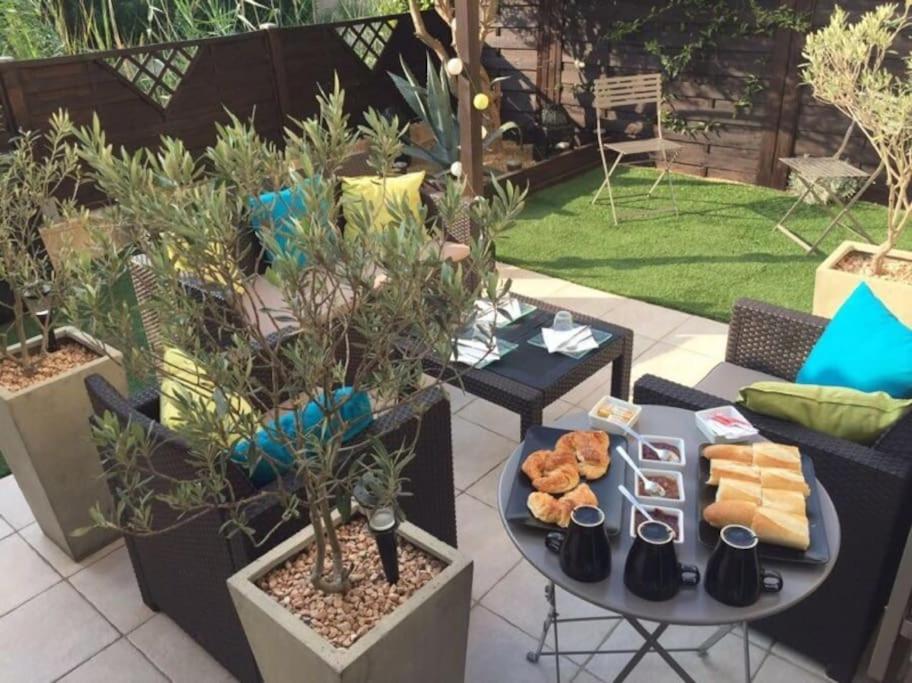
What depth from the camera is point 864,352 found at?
242 centimetres

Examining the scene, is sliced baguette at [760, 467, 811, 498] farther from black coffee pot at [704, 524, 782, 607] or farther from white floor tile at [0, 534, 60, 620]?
white floor tile at [0, 534, 60, 620]

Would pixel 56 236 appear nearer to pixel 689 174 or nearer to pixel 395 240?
pixel 395 240

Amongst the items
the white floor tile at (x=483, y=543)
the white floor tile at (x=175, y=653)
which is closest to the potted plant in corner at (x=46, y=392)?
the white floor tile at (x=175, y=653)

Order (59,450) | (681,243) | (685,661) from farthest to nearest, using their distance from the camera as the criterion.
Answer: (681,243)
(59,450)
(685,661)

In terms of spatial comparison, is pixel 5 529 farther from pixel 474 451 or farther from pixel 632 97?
pixel 632 97

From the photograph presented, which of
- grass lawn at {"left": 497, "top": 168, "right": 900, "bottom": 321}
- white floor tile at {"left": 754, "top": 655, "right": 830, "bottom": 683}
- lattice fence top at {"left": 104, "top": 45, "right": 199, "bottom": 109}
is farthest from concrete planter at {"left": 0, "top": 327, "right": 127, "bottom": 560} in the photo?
lattice fence top at {"left": 104, "top": 45, "right": 199, "bottom": 109}

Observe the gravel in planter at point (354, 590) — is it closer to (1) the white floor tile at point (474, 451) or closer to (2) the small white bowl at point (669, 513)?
(2) the small white bowl at point (669, 513)

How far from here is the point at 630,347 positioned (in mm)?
→ 3373

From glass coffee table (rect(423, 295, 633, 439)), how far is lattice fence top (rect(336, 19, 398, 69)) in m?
4.36

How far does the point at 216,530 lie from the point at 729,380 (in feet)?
6.58

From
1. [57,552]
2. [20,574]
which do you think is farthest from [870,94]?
[20,574]

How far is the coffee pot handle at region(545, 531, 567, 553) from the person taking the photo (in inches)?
70.9

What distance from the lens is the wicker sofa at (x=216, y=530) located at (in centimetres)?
200

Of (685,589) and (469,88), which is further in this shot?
(469,88)
